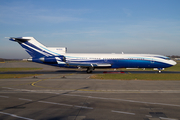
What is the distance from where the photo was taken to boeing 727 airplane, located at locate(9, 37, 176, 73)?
3734 centimetres

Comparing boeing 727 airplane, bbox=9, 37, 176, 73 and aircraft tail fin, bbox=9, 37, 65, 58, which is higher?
aircraft tail fin, bbox=9, 37, 65, 58

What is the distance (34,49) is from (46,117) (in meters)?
32.2

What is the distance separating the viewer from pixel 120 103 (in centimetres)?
1188

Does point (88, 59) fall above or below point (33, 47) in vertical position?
below

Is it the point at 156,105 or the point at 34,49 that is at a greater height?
the point at 34,49

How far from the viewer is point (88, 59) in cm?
3906

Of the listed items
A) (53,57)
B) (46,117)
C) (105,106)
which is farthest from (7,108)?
(53,57)

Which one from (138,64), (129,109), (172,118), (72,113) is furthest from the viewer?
(138,64)

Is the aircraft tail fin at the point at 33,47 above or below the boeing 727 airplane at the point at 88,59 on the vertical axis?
above

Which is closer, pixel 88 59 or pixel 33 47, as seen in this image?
pixel 33 47

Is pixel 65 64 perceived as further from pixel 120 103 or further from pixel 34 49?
pixel 120 103

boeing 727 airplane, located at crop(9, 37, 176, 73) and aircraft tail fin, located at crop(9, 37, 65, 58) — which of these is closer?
boeing 727 airplane, located at crop(9, 37, 176, 73)

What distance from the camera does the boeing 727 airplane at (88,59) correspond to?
1470 inches

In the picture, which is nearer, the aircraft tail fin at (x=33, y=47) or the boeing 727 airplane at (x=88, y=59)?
the boeing 727 airplane at (x=88, y=59)
